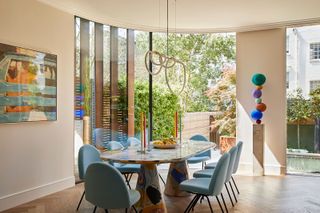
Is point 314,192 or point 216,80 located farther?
point 216,80

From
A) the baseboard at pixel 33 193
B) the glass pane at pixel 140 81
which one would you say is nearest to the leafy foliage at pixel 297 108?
the glass pane at pixel 140 81

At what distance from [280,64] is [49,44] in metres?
4.05

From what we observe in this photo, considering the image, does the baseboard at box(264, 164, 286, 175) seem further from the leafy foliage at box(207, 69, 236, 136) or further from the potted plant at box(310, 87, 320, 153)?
the leafy foliage at box(207, 69, 236, 136)

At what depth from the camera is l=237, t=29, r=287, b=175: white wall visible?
598 centimetres

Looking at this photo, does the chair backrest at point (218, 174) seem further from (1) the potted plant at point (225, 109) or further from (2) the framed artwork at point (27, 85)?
(1) the potted plant at point (225, 109)

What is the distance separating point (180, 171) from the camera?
4668mm

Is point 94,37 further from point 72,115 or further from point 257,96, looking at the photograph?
point 257,96

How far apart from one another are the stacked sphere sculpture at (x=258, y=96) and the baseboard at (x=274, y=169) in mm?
871

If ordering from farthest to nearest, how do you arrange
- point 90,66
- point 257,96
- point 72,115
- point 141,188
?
point 257,96 < point 90,66 < point 72,115 < point 141,188

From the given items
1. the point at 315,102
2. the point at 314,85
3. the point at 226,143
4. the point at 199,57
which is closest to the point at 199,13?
the point at 199,57

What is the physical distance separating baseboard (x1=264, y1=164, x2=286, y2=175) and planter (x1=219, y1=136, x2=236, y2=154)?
2.71 ft

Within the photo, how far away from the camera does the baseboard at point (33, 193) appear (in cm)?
399

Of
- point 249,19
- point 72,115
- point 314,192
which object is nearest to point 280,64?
point 249,19

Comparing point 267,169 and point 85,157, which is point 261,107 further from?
point 85,157
